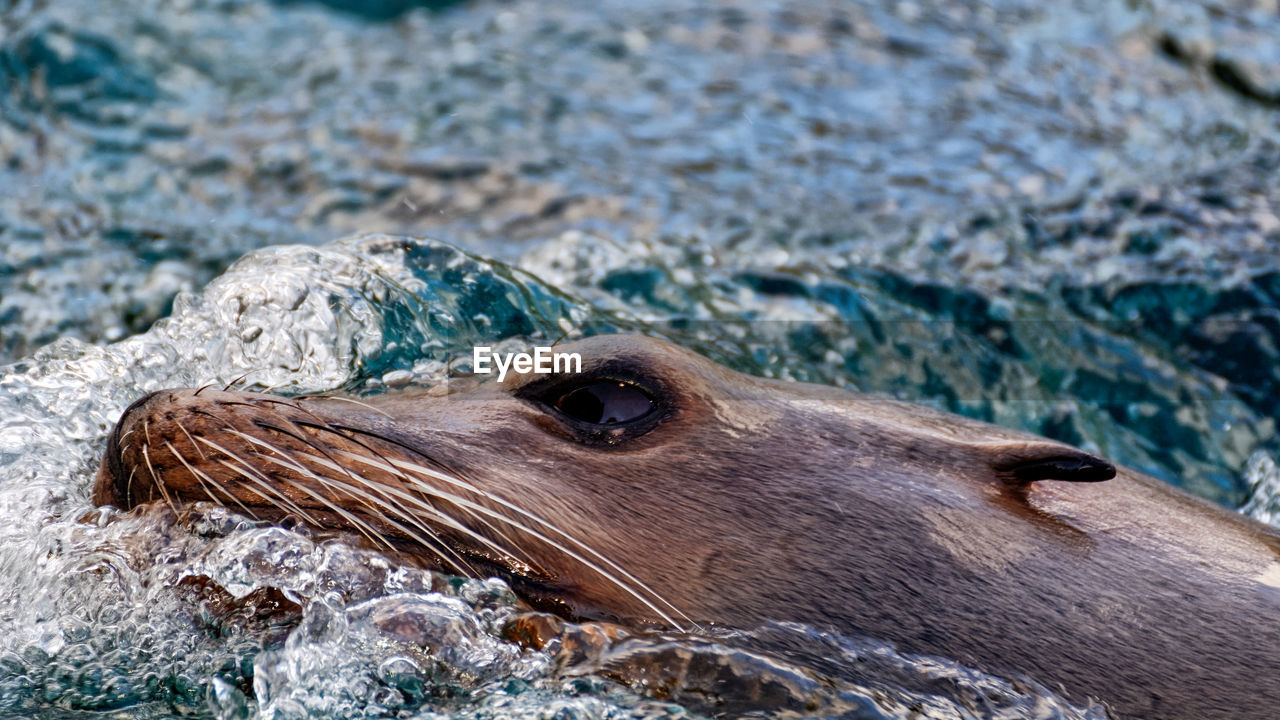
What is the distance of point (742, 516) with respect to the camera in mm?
2939

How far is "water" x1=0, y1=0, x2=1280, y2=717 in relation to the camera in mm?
2766

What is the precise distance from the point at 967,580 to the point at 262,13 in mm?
6784

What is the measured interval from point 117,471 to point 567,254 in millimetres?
3282

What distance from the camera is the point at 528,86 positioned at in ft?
25.3

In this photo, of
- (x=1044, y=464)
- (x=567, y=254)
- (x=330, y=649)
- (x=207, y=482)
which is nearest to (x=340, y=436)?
(x=207, y=482)

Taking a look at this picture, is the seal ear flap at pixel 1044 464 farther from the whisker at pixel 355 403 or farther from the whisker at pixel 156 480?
the whisker at pixel 156 480

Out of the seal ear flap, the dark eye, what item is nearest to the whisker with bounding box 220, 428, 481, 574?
the dark eye

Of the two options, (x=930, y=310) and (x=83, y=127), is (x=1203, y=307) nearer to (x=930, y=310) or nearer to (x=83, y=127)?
(x=930, y=310)

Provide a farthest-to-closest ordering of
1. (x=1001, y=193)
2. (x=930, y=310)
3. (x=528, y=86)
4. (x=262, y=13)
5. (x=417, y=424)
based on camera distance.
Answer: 1. (x=262, y=13)
2. (x=528, y=86)
3. (x=1001, y=193)
4. (x=930, y=310)
5. (x=417, y=424)

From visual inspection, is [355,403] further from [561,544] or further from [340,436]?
[561,544]

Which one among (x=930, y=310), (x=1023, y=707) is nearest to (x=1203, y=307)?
(x=930, y=310)

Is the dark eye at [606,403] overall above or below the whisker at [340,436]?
above

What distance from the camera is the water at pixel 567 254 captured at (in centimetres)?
277

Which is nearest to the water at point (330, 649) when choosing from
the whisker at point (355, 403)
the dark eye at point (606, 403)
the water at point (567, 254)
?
the water at point (567, 254)
